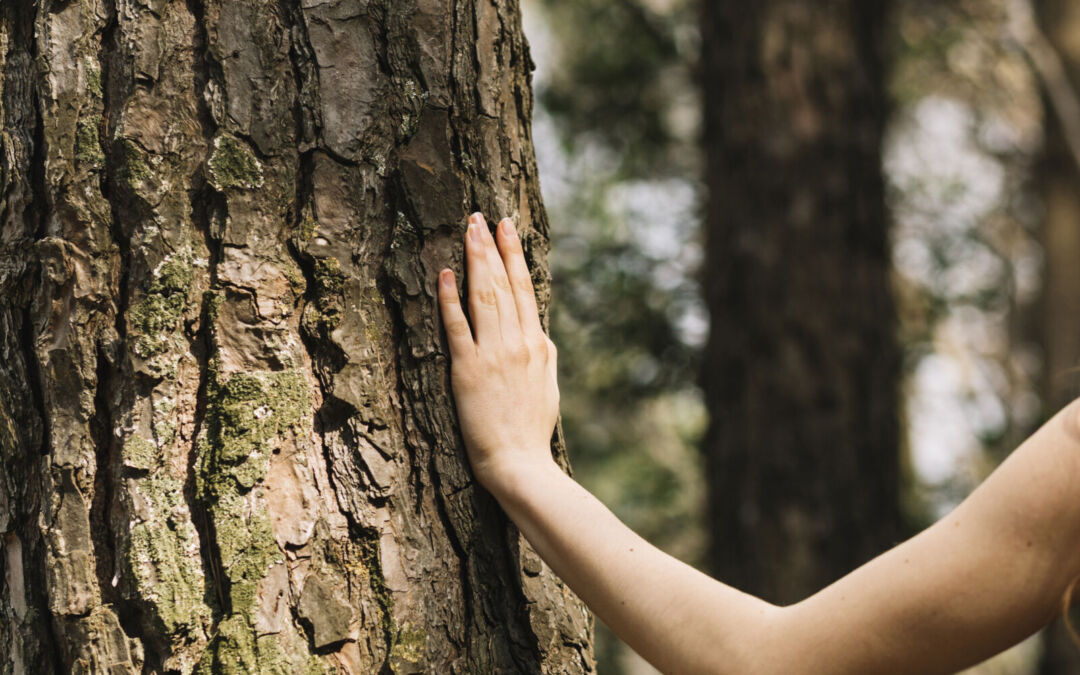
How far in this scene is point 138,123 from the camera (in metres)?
1.32

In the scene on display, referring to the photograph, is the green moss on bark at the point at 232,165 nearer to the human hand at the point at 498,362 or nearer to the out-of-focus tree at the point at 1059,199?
the human hand at the point at 498,362

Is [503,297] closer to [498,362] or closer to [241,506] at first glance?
[498,362]

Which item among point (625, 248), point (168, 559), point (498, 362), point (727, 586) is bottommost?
point (727, 586)

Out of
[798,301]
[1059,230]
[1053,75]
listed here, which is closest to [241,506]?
[798,301]

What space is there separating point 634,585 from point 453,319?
1.61ft

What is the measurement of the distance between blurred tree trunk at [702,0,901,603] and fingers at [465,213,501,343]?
269cm

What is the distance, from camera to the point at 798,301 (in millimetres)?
4023

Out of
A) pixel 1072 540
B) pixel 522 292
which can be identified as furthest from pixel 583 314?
pixel 1072 540

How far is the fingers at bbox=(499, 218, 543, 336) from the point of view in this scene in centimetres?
157

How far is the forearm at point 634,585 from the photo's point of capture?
1321mm

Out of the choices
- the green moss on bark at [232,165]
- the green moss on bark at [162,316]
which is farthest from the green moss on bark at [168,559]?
the green moss on bark at [232,165]

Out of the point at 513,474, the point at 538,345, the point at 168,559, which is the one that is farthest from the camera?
the point at 538,345

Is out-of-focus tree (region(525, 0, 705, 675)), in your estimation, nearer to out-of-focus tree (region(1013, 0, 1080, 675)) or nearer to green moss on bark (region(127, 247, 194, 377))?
out-of-focus tree (region(1013, 0, 1080, 675))

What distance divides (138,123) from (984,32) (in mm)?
7959
